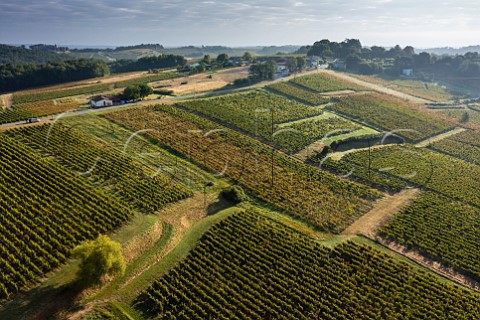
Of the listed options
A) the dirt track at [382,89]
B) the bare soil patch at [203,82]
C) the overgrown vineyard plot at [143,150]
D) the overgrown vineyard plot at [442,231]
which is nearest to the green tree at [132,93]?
the overgrown vineyard plot at [143,150]

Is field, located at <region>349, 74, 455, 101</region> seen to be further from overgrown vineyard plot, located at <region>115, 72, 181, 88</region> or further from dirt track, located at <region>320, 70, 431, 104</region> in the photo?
overgrown vineyard plot, located at <region>115, 72, 181, 88</region>

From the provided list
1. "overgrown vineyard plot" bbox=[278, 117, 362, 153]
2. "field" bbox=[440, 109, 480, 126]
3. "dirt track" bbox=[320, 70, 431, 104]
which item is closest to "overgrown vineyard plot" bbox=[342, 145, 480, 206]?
"overgrown vineyard plot" bbox=[278, 117, 362, 153]

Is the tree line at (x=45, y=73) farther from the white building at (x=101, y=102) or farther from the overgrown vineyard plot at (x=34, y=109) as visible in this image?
the white building at (x=101, y=102)

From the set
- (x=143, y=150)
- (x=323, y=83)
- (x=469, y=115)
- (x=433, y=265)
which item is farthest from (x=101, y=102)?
(x=469, y=115)

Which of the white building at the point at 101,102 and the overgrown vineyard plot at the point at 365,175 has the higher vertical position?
the white building at the point at 101,102

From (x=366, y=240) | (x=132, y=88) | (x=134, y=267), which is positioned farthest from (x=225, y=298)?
(x=132, y=88)

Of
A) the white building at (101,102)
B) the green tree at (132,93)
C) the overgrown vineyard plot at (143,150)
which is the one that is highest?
the green tree at (132,93)

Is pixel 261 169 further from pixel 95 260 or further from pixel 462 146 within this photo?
pixel 462 146
